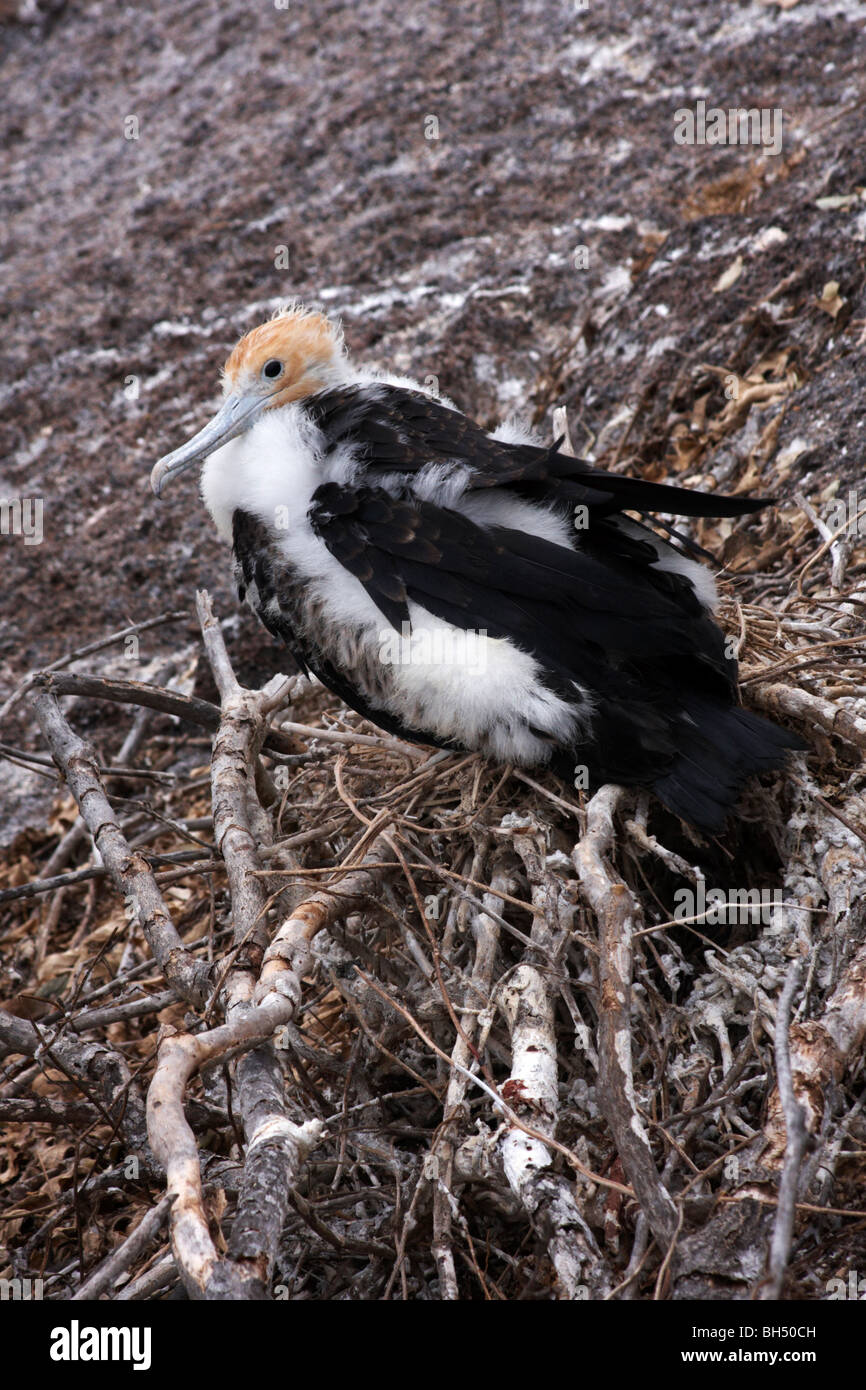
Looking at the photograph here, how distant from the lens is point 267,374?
3.17 m

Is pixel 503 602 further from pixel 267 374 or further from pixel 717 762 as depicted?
pixel 267 374

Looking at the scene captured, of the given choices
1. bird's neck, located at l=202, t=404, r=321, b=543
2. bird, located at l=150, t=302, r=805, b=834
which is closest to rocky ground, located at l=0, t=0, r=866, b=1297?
bird, located at l=150, t=302, r=805, b=834

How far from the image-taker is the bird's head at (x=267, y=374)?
3095 millimetres

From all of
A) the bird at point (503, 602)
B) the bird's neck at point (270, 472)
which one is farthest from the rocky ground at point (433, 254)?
the bird's neck at point (270, 472)

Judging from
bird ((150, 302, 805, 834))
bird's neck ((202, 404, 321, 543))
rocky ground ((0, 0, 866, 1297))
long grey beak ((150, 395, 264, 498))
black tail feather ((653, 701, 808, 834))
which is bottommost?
black tail feather ((653, 701, 808, 834))

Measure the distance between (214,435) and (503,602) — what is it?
112 cm

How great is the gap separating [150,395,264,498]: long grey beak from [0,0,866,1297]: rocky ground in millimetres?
1045

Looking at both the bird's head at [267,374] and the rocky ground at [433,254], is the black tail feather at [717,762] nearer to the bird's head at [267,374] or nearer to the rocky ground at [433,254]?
the rocky ground at [433,254]

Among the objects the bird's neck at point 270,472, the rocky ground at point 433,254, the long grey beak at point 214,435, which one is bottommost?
the bird's neck at point 270,472

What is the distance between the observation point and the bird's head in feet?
10.2

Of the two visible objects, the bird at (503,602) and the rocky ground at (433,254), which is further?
the rocky ground at (433,254)

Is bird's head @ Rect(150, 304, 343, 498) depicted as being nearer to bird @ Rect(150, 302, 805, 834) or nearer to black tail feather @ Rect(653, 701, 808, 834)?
bird @ Rect(150, 302, 805, 834)

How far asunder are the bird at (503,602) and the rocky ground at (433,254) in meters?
0.45

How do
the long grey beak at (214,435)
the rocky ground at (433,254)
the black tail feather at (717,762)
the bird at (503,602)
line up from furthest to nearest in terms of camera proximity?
the rocky ground at (433,254)
the long grey beak at (214,435)
the bird at (503,602)
the black tail feather at (717,762)
